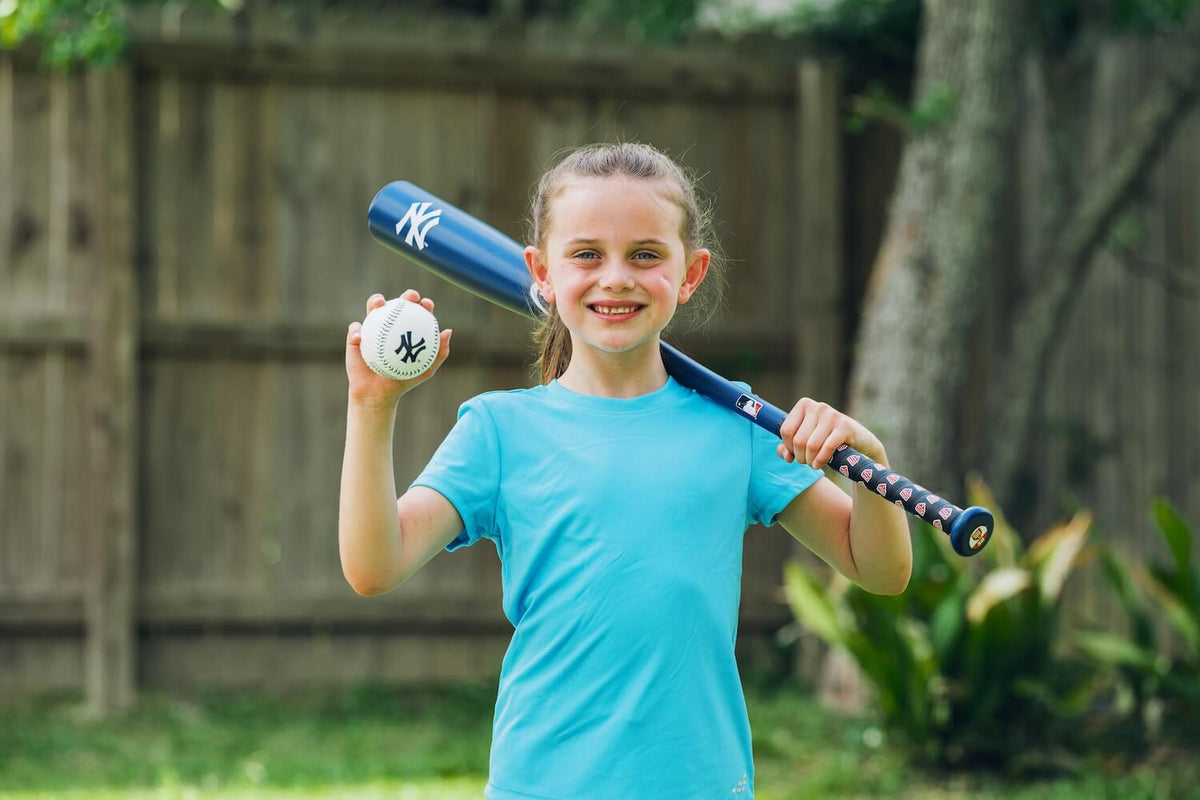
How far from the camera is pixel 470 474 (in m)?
1.94

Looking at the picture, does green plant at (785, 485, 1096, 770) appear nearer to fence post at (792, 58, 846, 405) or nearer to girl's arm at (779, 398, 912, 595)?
fence post at (792, 58, 846, 405)

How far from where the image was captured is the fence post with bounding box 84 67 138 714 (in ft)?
17.0

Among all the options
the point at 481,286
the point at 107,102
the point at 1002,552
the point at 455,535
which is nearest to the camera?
the point at 455,535

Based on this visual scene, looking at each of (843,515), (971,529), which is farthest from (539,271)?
(971,529)

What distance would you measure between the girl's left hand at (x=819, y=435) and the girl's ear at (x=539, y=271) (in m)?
0.40

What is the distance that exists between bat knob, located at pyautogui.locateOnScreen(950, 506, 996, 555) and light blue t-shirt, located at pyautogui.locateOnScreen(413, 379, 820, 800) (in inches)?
11.1

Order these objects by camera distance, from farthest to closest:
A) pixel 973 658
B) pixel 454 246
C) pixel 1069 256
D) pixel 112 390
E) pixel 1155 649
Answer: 1. pixel 112 390
2. pixel 1069 256
3. pixel 1155 649
4. pixel 973 658
5. pixel 454 246

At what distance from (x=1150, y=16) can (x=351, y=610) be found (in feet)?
12.6

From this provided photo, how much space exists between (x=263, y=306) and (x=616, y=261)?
3.72m

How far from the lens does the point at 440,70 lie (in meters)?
5.50

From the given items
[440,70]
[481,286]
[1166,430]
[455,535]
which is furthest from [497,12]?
[455,535]

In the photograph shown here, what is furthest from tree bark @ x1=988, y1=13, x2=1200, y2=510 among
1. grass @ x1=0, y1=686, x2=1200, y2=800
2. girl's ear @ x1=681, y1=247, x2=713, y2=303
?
girl's ear @ x1=681, y1=247, x2=713, y2=303

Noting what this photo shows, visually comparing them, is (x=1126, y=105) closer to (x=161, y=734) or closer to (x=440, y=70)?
(x=440, y=70)

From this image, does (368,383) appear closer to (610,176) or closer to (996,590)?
(610,176)
